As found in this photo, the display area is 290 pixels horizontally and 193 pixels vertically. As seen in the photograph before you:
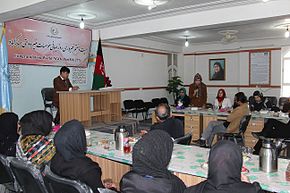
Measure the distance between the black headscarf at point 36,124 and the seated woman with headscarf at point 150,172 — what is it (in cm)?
155

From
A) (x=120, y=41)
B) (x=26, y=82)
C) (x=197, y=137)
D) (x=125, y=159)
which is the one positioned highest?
(x=120, y=41)

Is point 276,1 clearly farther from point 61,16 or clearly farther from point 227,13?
point 61,16

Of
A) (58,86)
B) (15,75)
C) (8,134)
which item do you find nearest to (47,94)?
(58,86)

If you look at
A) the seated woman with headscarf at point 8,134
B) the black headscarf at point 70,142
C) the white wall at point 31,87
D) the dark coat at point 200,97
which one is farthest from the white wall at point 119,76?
the black headscarf at point 70,142

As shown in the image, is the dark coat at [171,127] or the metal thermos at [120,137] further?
the dark coat at [171,127]

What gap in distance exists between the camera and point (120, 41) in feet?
27.6

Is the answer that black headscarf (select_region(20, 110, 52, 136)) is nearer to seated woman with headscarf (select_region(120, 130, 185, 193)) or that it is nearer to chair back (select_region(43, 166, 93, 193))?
chair back (select_region(43, 166, 93, 193))

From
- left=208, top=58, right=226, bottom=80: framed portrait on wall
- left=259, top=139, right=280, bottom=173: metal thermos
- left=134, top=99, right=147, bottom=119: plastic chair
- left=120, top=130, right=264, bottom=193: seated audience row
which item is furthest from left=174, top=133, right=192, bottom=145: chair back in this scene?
left=208, top=58, right=226, bottom=80: framed portrait on wall

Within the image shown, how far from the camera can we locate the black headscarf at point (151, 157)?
170 cm

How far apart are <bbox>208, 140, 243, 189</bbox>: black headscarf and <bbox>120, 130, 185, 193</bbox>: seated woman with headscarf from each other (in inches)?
10.5

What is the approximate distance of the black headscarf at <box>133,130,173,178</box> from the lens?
1696 mm

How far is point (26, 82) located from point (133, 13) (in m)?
2.81

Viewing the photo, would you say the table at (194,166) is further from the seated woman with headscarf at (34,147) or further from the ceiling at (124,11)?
the ceiling at (124,11)

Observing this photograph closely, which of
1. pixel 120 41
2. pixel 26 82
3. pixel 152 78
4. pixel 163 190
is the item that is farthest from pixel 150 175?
pixel 152 78
